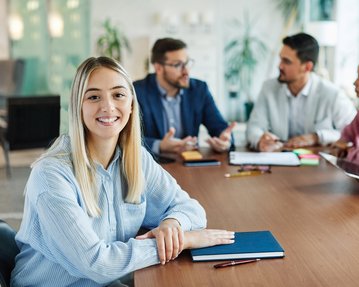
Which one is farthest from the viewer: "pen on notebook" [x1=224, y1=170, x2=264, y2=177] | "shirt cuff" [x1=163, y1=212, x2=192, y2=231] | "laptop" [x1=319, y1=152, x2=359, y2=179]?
Result: "pen on notebook" [x1=224, y1=170, x2=264, y2=177]

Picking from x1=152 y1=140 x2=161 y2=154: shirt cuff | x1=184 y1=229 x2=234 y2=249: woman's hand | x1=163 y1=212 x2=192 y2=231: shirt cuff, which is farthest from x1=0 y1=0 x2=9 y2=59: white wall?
x1=184 y1=229 x2=234 y2=249: woman's hand

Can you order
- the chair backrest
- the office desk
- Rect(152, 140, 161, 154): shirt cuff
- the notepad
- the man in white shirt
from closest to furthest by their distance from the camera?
the office desk, the notepad, Rect(152, 140, 161, 154): shirt cuff, the man in white shirt, the chair backrest

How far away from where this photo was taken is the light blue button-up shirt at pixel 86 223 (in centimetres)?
130

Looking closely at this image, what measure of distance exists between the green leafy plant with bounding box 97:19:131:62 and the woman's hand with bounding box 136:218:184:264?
169 inches

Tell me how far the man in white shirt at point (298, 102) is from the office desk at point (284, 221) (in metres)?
0.67

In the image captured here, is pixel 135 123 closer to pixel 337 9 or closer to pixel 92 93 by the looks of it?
pixel 92 93

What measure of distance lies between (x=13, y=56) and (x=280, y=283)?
5279mm

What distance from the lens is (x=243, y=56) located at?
574 cm

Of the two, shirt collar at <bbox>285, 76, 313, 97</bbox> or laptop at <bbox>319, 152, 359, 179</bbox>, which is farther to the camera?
shirt collar at <bbox>285, 76, 313, 97</bbox>

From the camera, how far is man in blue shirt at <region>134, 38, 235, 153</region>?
3.05m

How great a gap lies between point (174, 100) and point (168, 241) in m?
1.81

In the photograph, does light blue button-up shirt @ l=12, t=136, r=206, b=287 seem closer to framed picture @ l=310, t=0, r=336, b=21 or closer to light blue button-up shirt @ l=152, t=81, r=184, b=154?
light blue button-up shirt @ l=152, t=81, r=184, b=154

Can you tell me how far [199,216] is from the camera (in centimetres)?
158

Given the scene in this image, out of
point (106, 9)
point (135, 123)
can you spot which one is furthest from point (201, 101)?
point (106, 9)
